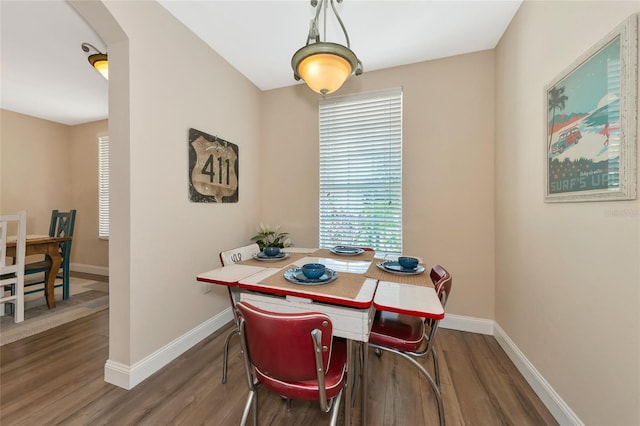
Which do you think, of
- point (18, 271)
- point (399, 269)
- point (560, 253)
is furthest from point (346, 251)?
point (18, 271)

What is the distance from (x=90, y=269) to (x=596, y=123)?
6547mm

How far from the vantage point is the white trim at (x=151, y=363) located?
166cm

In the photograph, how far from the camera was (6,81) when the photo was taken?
9.68ft

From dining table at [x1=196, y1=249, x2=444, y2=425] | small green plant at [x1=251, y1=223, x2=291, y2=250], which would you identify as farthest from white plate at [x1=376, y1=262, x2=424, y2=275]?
small green plant at [x1=251, y1=223, x2=291, y2=250]

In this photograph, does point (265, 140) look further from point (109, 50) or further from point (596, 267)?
point (596, 267)

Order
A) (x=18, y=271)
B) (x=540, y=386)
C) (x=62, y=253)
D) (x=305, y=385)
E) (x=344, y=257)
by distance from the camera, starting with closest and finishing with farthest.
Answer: (x=305, y=385)
(x=540, y=386)
(x=344, y=257)
(x=18, y=271)
(x=62, y=253)

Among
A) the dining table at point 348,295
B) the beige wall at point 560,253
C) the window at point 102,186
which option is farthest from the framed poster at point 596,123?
the window at point 102,186

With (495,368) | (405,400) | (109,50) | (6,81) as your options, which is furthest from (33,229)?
(495,368)

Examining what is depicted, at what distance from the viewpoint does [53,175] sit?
434cm

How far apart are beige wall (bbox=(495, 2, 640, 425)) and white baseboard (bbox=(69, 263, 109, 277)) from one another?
19.0 feet

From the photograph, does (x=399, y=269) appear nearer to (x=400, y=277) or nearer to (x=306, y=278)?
(x=400, y=277)

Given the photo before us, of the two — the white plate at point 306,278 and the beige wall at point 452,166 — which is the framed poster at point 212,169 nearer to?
the white plate at point 306,278

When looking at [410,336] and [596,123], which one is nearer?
[596,123]

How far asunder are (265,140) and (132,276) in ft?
7.09
